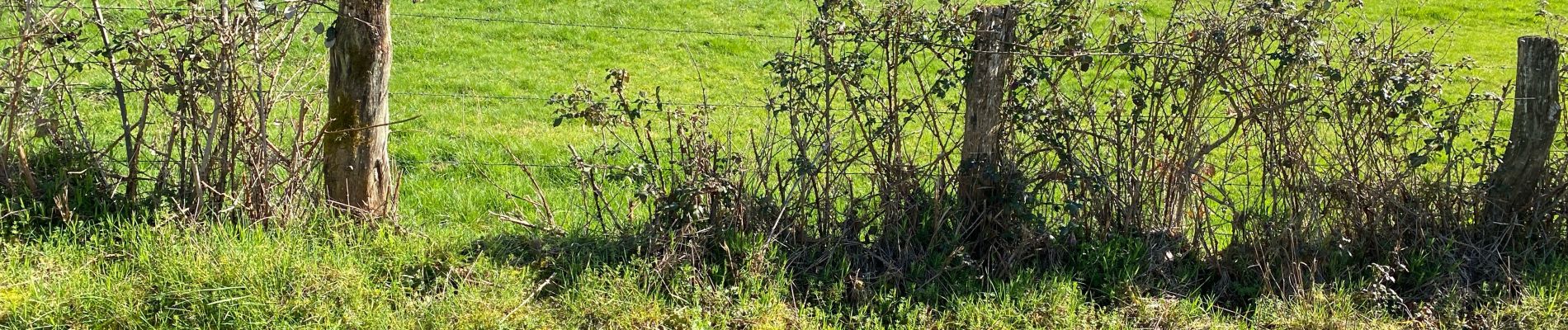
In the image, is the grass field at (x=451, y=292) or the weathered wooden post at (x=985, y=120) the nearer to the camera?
the grass field at (x=451, y=292)

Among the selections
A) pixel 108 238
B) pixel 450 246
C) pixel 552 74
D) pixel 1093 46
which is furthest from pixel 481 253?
pixel 552 74

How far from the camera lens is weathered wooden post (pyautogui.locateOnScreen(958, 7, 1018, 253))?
4973mm

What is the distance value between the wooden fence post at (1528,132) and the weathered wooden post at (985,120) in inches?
87.9

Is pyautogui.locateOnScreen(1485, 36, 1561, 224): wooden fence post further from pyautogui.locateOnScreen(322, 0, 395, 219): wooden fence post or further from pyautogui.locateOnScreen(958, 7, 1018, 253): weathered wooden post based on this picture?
pyautogui.locateOnScreen(322, 0, 395, 219): wooden fence post

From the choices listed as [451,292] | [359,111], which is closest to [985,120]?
[451,292]

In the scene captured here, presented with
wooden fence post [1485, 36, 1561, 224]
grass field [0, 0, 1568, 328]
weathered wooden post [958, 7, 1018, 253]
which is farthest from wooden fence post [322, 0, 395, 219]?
wooden fence post [1485, 36, 1561, 224]

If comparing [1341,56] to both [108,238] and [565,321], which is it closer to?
[565,321]

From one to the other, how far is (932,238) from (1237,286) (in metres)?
1.36

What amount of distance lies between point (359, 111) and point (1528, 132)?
5.10m

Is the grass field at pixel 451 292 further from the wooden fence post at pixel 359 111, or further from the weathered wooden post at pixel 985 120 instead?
the weathered wooden post at pixel 985 120

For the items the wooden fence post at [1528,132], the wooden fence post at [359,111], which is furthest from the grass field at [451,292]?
the wooden fence post at [1528,132]

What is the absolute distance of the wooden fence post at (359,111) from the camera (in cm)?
499

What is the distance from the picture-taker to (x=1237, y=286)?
527 centimetres

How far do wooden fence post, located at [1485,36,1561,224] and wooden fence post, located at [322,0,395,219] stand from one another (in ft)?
16.0
